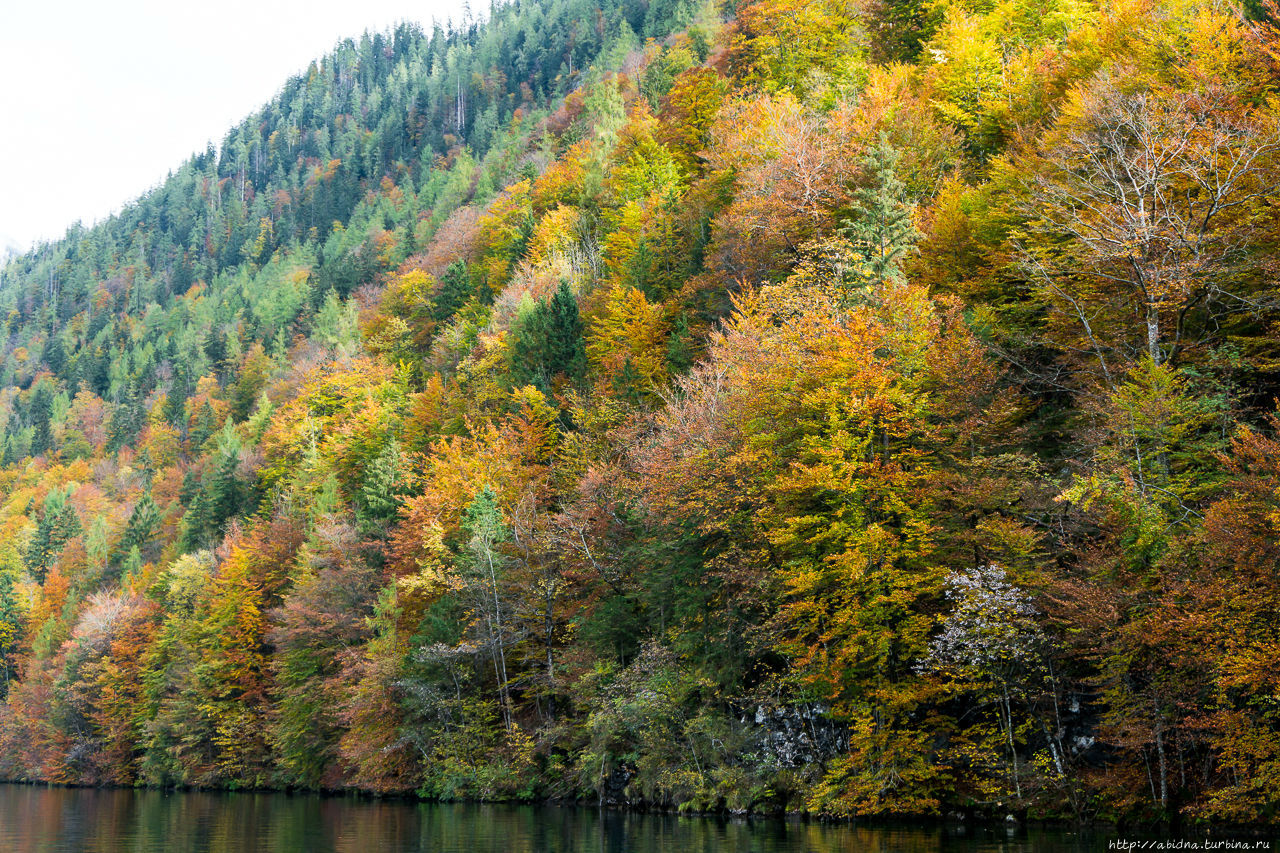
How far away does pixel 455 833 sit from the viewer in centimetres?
2880

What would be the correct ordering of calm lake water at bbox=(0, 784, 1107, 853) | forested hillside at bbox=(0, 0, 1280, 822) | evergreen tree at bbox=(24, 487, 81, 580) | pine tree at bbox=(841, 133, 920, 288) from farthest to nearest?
evergreen tree at bbox=(24, 487, 81, 580), pine tree at bbox=(841, 133, 920, 288), forested hillside at bbox=(0, 0, 1280, 822), calm lake water at bbox=(0, 784, 1107, 853)

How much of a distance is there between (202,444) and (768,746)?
103874 millimetres

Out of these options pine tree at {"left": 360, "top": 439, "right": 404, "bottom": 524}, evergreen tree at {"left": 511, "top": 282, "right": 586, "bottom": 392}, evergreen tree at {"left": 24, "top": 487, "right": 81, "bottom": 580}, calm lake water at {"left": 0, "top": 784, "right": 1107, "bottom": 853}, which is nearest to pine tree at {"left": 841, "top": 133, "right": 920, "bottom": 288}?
evergreen tree at {"left": 511, "top": 282, "right": 586, "bottom": 392}

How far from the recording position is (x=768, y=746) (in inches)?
1273

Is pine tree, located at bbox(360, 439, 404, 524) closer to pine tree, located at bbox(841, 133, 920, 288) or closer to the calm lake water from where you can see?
the calm lake water

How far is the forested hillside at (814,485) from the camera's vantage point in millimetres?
25516

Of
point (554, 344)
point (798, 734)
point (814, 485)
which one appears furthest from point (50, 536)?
point (814, 485)

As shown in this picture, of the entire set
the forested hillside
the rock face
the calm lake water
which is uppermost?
the forested hillside

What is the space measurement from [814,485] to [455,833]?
14902mm

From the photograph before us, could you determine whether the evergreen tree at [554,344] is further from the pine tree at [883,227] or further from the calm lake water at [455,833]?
the calm lake water at [455,833]

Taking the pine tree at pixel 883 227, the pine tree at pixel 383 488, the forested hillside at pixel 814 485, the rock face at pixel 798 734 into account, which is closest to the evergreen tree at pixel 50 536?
the forested hillside at pixel 814 485

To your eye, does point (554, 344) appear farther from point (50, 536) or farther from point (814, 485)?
point (50, 536)

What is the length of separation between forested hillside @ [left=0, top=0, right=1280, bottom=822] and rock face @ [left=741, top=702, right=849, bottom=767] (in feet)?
0.56

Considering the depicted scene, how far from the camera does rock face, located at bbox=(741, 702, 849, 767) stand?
3122cm
